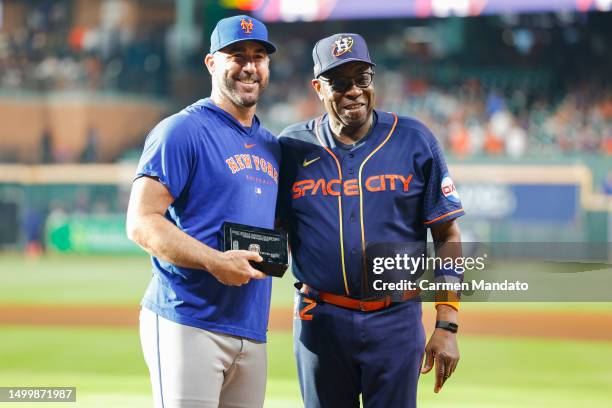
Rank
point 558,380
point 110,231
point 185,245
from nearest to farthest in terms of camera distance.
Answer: point 185,245
point 558,380
point 110,231

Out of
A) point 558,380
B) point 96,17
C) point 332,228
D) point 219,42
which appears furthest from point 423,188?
point 96,17

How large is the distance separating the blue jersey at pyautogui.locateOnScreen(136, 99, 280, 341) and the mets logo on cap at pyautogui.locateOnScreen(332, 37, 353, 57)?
21.2 inches

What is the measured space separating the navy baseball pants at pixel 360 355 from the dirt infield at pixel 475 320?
5663 mm

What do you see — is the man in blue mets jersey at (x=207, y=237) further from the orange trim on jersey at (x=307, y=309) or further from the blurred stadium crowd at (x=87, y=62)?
the blurred stadium crowd at (x=87, y=62)

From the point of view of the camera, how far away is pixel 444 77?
75.5 feet

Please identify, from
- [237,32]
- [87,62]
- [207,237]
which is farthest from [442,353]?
[87,62]

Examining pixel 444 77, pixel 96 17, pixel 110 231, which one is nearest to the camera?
pixel 110 231

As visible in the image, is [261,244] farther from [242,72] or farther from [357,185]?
[242,72]

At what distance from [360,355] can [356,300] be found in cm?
22

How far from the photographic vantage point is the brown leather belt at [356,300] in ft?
10.9

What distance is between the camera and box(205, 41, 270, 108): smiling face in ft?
11.0

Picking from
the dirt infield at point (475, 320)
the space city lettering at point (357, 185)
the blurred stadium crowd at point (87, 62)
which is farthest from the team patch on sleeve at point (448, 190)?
the blurred stadium crowd at point (87, 62)

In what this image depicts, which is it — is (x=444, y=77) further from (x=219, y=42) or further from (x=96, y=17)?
(x=219, y=42)

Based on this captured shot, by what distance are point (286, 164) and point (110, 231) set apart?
16.8 metres
